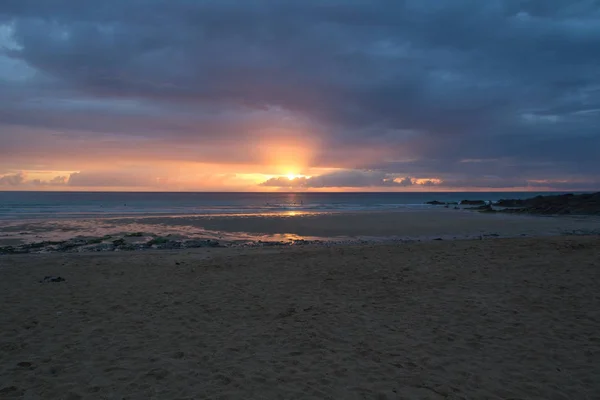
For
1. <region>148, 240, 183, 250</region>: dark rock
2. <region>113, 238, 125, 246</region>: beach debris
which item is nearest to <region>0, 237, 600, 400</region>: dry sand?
<region>148, 240, 183, 250</region>: dark rock

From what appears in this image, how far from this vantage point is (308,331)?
7238 millimetres

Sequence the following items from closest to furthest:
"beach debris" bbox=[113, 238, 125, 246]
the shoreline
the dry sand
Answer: the dry sand → the shoreline → "beach debris" bbox=[113, 238, 125, 246]

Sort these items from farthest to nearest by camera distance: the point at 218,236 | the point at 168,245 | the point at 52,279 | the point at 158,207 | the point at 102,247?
the point at 158,207 < the point at 218,236 < the point at 168,245 < the point at 102,247 < the point at 52,279

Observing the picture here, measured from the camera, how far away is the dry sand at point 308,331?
207 inches

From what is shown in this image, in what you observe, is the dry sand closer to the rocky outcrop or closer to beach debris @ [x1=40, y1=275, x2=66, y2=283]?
beach debris @ [x1=40, y1=275, x2=66, y2=283]

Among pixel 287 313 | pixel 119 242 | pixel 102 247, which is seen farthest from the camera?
pixel 119 242

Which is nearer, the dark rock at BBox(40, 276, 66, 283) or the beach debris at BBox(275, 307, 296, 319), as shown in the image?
the beach debris at BBox(275, 307, 296, 319)

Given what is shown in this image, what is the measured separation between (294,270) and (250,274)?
141 cm

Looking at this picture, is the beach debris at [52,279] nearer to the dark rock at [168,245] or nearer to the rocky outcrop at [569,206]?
the dark rock at [168,245]

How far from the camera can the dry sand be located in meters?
Result: 5.26

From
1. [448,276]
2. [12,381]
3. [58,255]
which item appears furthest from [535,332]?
[58,255]

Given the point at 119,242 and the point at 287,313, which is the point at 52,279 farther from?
the point at 119,242

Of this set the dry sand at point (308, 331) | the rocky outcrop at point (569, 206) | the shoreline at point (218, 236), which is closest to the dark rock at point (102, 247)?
the shoreline at point (218, 236)

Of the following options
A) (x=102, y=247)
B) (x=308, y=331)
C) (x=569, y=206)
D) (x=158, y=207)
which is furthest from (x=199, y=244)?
(x=158, y=207)
